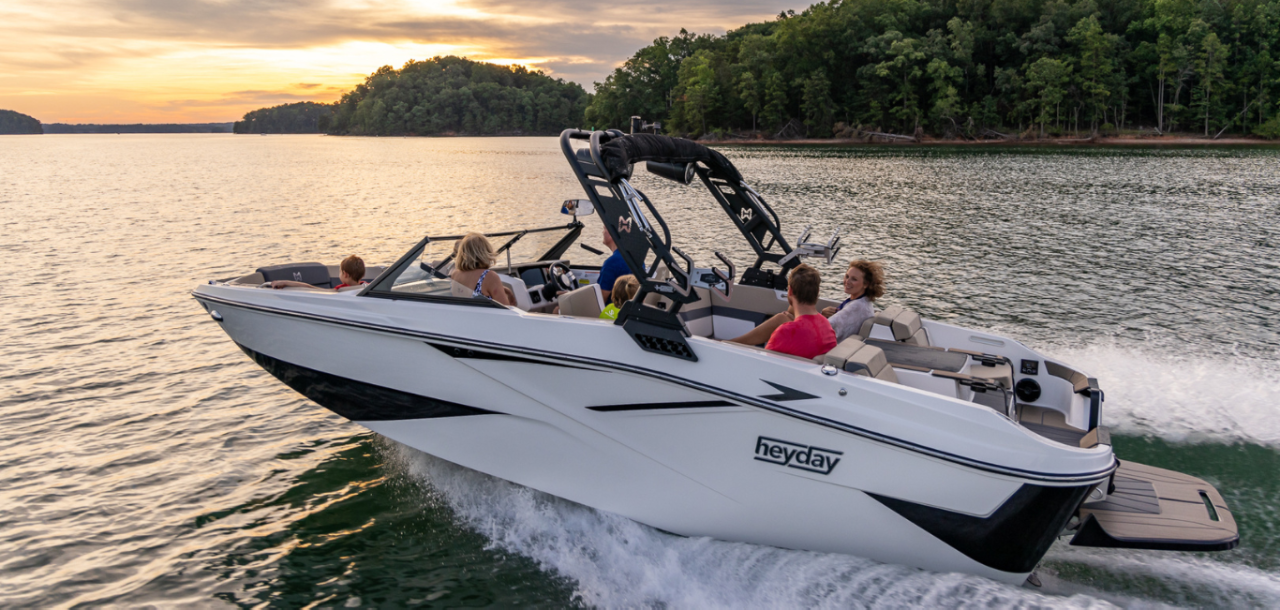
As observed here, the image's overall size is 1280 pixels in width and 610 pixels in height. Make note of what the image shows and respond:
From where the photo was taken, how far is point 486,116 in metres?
170

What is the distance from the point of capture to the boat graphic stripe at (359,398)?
Result: 486 cm

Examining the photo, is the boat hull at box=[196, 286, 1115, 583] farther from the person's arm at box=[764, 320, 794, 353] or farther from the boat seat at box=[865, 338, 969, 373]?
the boat seat at box=[865, 338, 969, 373]

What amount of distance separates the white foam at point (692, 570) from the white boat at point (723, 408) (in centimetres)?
9

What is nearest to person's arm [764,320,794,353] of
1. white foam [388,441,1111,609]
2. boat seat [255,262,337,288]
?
white foam [388,441,1111,609]

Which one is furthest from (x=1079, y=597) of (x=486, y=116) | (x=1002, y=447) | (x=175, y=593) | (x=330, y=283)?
(x=486, y=116)

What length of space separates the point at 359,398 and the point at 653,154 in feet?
8.51

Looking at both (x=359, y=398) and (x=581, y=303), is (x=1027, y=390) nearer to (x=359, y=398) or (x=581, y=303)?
(x=581, y=303)

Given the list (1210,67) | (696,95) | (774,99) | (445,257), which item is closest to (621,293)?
(445,257)

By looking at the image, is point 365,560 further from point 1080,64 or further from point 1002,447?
point 1080,64

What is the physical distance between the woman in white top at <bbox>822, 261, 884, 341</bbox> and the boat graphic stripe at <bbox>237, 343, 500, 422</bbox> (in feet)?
7.51

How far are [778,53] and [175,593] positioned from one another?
91.2m

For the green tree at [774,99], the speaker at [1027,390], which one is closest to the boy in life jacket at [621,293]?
the speaker at [1027,390]

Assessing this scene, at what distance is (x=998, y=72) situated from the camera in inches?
2854

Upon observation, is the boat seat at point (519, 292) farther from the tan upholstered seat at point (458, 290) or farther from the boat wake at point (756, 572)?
the boat wake at point (756, 572)
